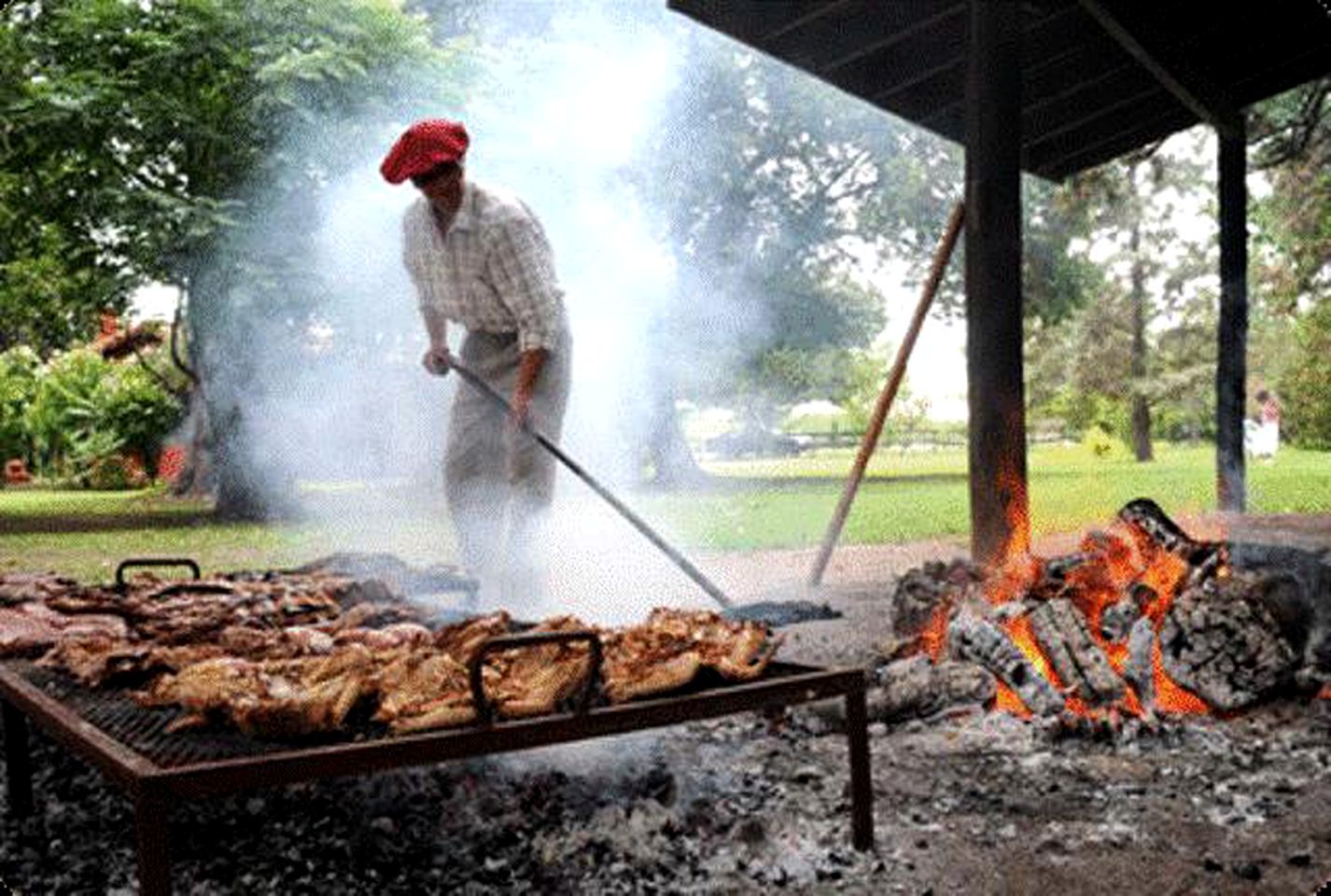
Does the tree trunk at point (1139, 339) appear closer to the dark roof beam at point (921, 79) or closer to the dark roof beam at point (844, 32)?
the dark roof beam at point (921, 79)

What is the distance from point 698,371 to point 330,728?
19.4 metres

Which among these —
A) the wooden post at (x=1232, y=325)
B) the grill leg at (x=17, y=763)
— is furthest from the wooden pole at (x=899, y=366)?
the grill leg at (x=17, y=763)

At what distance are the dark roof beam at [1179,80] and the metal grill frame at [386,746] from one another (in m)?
4.82

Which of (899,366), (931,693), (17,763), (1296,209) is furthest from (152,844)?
(1296,209)

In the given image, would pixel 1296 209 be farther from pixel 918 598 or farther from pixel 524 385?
→ pixel 524 385

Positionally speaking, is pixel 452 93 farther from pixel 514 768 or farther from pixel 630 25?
pixel 514 768

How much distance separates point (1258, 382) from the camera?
2675 cm

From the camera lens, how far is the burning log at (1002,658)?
151 inches

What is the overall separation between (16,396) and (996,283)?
962 cm

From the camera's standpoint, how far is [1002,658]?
400 centimetres

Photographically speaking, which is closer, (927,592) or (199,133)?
(927,592)

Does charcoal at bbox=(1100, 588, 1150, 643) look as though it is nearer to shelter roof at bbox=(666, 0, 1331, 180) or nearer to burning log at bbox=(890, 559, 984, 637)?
burning log at bbox=(890, 559, 984, 637)

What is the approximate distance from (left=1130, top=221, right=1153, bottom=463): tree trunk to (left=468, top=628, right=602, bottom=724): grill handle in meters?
28.5

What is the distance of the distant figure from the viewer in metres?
23.0
